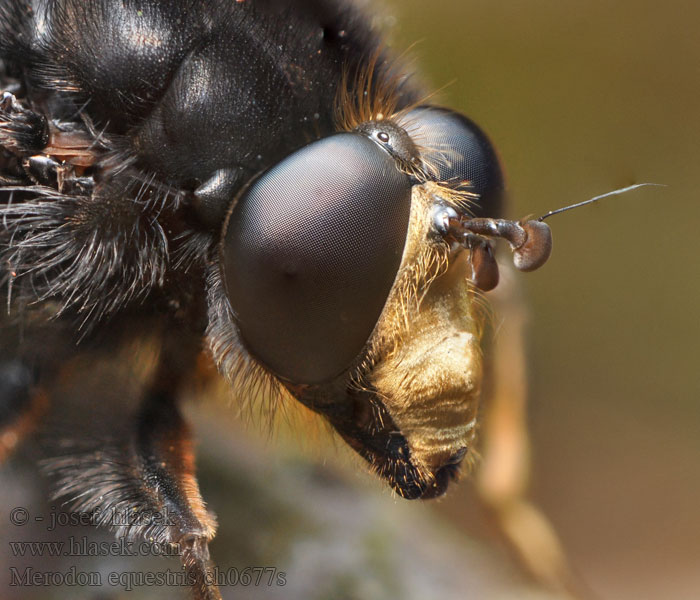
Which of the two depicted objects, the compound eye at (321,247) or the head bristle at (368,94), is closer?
the compound eye at (321,247)

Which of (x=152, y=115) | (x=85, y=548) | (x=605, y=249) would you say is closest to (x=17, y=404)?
(x=85, y=548)

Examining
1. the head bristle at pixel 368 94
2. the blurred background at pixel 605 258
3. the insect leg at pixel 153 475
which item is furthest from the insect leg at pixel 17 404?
the blurred background at pixel 605 258

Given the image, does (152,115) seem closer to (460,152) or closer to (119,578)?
(460,152)

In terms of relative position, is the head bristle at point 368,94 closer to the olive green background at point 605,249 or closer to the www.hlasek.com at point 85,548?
the www.hlasek.com at point 85,548

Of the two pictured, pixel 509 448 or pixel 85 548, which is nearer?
pixel 85 548

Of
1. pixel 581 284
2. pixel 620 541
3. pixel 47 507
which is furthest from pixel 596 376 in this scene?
pixel 47 507

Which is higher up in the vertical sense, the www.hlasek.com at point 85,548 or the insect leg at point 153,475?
the insect leg at point 153,475

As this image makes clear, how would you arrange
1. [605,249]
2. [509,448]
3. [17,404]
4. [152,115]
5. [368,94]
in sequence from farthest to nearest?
1. [605,249]
2. [509,448]
3. [17,404]
4. [368,94]
5. [152,115]
